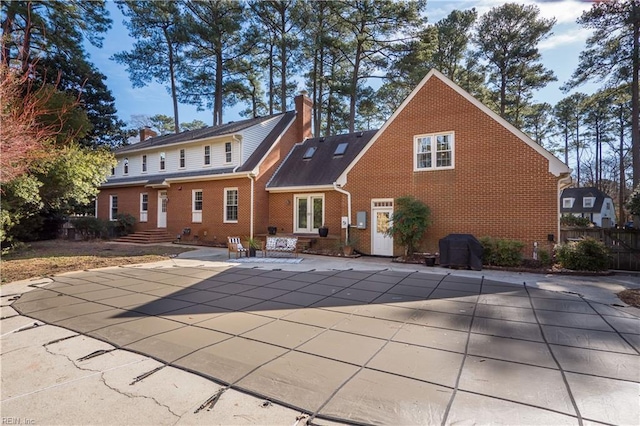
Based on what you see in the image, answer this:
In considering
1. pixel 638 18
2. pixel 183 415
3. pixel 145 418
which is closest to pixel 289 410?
pixel 183 415

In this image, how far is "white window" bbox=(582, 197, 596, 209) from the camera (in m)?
31.1

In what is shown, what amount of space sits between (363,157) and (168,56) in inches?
873

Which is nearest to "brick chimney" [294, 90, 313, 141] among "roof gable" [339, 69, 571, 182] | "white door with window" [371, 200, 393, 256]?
"roof gable" [339, 69, 571, 182]

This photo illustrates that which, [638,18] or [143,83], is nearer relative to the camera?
[638,18]

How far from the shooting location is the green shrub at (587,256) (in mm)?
9141

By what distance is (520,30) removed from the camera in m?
21.4

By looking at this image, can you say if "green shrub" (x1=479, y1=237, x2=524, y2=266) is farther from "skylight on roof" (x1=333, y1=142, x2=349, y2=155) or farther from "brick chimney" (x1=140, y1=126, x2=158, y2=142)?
"brick chimney" (x1=140, y1=126, x2=158, y2=142)

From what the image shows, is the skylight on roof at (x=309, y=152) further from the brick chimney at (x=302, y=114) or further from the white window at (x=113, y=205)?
the white window at (x=113, y=205)

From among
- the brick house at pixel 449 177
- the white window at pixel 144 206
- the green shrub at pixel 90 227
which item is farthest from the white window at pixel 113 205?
the brick house at pixel 449 177

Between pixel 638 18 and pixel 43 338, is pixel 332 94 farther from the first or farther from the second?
pixel 43 338

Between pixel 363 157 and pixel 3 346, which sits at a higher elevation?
pixel 363 157

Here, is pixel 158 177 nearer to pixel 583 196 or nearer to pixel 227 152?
pixel 227 152

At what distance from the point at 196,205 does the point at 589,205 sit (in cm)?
3685

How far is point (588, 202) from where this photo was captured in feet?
103
